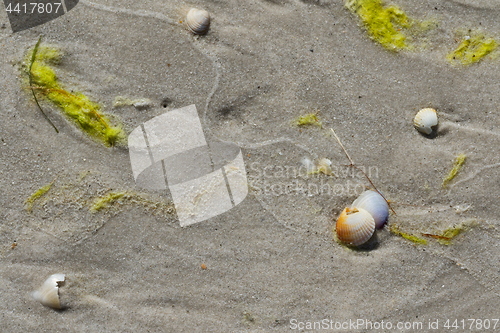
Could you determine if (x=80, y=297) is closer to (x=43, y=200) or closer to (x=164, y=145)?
(x=43, y=200)

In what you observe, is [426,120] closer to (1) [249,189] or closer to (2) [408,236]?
(2) [408,236]

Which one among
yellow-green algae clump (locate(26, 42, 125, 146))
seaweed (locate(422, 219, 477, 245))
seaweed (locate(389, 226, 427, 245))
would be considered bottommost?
seaweed (locate(389, 226, 427, 245))

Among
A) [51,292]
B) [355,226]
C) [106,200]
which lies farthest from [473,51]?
[51,292]

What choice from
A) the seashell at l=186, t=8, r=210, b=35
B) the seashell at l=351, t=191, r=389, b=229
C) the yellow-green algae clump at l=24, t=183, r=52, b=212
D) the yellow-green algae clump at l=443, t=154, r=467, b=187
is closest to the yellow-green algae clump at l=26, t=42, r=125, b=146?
the yellow-green algae clump at l=24, t=183, r=52, b=212

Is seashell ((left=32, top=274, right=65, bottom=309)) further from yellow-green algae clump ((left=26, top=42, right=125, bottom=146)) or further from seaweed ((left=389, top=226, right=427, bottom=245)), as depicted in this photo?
seaweed ((left=389, top=226, right=427, bottom=245))

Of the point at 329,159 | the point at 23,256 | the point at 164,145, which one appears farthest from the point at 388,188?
the point at 23,256

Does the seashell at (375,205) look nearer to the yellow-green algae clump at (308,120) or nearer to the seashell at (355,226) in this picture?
the seashell at (355,226)
